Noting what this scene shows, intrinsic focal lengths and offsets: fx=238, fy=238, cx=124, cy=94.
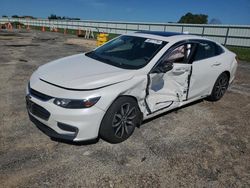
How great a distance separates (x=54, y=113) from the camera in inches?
123

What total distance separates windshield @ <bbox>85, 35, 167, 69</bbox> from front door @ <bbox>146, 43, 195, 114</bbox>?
25cm

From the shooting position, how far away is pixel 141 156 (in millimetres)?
3395

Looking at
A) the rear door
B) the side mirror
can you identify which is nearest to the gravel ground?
the rear door

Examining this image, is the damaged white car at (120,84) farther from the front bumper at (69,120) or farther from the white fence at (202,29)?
the white fence at (202,29)

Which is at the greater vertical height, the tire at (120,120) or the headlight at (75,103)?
the headlight at (75,103)

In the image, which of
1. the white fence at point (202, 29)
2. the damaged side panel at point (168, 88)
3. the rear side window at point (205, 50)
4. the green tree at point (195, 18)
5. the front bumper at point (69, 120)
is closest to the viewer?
the front bumper at point (69, 120)

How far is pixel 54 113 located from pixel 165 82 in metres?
2.00

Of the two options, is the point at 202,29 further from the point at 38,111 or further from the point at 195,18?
the point at 195,18

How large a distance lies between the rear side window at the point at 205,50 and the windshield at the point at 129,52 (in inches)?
38.9

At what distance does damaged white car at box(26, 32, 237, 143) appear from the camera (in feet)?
10.4

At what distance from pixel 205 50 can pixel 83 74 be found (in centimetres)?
291

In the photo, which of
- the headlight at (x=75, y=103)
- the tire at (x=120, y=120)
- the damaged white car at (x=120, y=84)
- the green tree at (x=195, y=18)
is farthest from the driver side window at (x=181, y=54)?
the green tree at (x=195, y=18)

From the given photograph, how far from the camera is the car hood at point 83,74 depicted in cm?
327

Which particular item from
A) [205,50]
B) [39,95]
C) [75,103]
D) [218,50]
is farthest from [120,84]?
[218,50]
